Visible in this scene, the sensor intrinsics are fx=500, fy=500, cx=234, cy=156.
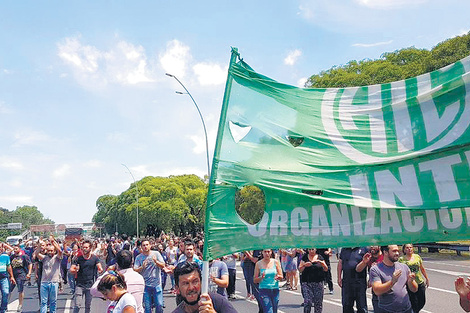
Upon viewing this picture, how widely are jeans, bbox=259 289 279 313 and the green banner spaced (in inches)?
171

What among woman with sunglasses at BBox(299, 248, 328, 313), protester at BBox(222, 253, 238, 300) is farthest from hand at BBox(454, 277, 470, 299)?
protester at BBox(222, 253, 238, 300)

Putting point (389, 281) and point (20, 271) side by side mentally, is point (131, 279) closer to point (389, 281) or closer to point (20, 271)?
point (389, 281)

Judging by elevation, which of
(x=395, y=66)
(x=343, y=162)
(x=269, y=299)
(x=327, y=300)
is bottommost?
(x=327, y=300)

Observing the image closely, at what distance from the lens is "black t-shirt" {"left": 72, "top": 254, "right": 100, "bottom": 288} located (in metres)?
9.86

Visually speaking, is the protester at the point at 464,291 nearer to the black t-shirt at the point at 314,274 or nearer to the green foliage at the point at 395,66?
the black t-shirt at the point at 314,274

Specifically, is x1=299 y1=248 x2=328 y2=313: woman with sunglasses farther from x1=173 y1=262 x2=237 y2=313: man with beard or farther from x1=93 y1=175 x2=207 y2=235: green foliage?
x1=93 y1=175 x2=207 y2=235: green foliage

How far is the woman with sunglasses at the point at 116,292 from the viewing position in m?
4.86

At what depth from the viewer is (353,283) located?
26.9 ft

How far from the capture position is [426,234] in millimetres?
3965

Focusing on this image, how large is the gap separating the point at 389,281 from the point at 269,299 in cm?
272

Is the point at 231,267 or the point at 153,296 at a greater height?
the point at 231,267

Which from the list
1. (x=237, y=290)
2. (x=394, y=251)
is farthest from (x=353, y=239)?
(x=237, y=290)

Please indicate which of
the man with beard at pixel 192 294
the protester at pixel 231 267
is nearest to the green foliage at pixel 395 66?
the protester at pixel 231 267

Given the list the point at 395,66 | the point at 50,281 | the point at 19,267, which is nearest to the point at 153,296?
the point at 50,281
